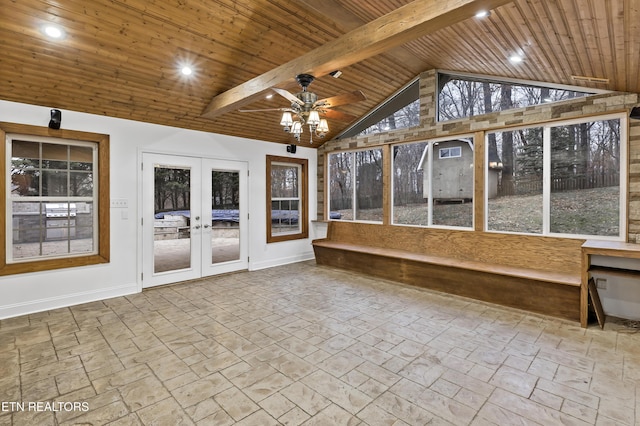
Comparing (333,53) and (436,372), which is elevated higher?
(333,53)

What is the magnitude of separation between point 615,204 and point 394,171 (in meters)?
3.13

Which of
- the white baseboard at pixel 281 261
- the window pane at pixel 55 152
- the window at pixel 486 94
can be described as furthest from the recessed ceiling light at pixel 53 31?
the window at pixel 486 94

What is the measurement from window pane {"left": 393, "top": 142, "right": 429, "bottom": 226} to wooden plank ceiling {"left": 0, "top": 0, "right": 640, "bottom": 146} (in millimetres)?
1529

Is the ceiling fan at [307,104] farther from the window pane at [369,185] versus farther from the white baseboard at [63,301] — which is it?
the white baseboard at [63,301]

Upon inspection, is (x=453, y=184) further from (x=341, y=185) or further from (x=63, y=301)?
(x=63, y=301)

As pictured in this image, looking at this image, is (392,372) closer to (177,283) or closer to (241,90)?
(241,90)

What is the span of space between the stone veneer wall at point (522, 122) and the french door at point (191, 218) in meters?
2.52

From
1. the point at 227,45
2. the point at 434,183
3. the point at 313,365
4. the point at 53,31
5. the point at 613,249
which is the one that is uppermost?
the point at 227,45

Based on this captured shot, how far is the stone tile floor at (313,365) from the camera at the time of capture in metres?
2.09

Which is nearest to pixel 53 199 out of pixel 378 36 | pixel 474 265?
pixel 378 36

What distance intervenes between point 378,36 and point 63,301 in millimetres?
4890

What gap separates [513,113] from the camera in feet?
14.3

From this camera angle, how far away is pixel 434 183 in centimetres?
540

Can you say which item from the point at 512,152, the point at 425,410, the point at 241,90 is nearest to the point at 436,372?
the point at 425,410
